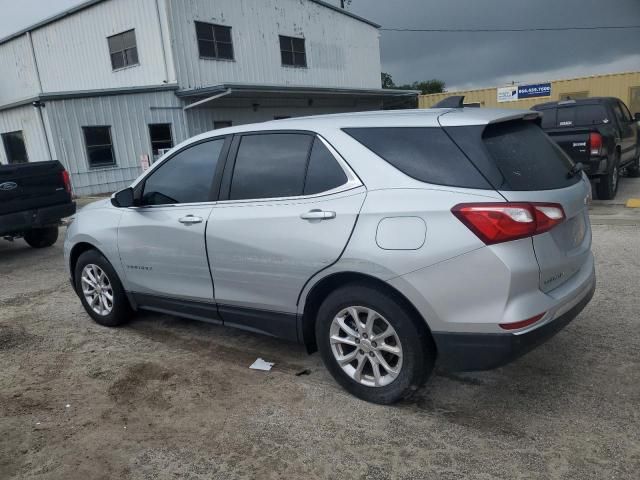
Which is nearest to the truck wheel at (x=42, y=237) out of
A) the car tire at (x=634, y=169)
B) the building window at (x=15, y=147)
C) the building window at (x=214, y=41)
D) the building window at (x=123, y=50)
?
the building window at (x=15, y=147)

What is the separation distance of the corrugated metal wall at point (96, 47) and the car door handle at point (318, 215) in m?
16.9

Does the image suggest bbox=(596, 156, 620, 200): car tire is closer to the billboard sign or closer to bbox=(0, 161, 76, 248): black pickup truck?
bbox=(0, 161, 76, 248): black pickup truck

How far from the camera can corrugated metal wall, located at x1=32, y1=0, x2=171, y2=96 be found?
18156 mm

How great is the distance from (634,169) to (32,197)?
13.0 meters

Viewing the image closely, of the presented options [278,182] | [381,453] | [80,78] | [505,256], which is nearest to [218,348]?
[278,182]

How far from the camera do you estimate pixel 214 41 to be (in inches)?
763

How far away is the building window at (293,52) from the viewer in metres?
22.2

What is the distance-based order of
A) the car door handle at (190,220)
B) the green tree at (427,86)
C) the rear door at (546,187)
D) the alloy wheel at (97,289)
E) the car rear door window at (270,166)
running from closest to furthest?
the rear door at (546,187), the car rear door window at (270,166), the car door handle at (190,220), the alloy wheel at (97,289), the green tree at (427,86)

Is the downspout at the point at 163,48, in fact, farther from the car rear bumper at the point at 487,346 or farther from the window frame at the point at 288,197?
the car rear bumper at the point at 487,346

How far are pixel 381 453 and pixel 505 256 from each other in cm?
121

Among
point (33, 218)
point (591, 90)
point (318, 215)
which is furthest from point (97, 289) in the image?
point (591, 90)

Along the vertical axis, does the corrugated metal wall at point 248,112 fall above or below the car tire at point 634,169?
above

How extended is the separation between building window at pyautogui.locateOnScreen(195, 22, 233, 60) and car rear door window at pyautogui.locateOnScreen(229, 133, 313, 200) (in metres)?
16.8

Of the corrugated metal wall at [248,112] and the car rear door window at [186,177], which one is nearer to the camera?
the car rear door window at [186,177]
